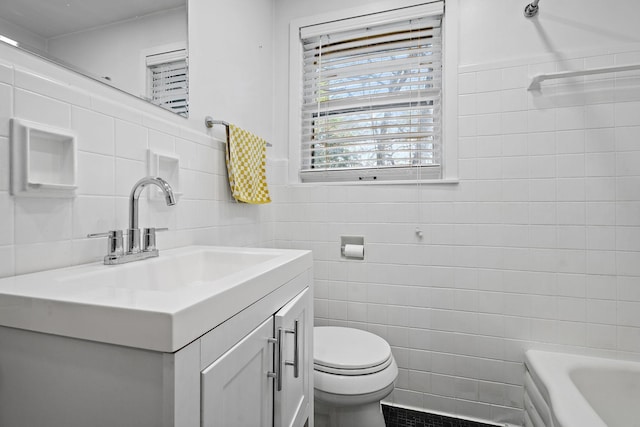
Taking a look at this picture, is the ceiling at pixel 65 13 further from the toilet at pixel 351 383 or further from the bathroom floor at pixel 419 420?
the bathroom floor at pixel 419 420

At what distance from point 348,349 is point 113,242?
99cm

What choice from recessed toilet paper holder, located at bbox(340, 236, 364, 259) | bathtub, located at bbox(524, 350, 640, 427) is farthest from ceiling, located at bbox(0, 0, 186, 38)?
bathtub, located at bbox(524, 350, 640, 427)

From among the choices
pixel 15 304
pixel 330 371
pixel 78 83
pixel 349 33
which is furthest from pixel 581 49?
pixel 15 304

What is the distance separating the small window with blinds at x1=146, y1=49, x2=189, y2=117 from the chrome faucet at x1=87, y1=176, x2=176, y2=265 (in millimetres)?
365

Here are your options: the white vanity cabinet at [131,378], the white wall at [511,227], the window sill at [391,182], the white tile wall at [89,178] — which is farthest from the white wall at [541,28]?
the white vanity cabinet at [131,378]

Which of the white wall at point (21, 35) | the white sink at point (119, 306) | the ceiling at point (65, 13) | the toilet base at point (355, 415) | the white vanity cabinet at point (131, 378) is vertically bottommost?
the toilet base at point (355, 415)

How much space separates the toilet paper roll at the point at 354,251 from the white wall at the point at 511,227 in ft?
0.18

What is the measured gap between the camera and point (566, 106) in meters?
1.40

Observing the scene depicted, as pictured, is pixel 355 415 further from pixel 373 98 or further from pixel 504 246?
pixel 373 98

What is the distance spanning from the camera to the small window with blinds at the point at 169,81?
40.2 inches

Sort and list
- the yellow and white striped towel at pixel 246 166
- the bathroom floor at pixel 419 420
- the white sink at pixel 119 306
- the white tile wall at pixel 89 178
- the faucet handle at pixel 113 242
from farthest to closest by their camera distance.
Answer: the bathroom floor at pixel 419 420 → the yellow and white striped towel at pixel 246 166 → the faucet handle at pixel 113 242 → the white tile wall at pixel 89 178 → the white sink at pixel 119 306

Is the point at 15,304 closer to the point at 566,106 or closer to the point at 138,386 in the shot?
the point at 138,386

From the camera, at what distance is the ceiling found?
70cm

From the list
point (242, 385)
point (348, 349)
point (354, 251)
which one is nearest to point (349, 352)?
point (348, 349)
